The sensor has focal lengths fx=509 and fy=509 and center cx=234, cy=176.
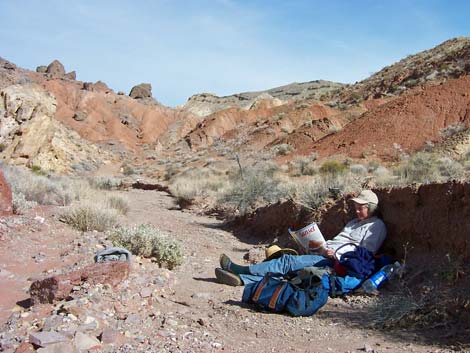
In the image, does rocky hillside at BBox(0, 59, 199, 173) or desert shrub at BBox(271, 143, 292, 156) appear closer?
rocky hillside at BBox(0, 59, 199, 173)

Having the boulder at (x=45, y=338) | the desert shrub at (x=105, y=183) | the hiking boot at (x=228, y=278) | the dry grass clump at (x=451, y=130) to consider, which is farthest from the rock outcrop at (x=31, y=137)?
the boulder at (x=45, y=338)

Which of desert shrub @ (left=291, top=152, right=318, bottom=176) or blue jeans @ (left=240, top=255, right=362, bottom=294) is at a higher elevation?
desert shrub @ (left=291, top=152, right=318, bottom=176)

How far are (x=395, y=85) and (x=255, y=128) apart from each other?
11.1 meters

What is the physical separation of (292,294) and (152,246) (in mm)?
2781

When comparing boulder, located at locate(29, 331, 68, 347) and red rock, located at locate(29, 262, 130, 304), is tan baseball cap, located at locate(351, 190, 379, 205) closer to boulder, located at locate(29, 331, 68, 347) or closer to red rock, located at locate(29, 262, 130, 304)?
red rock, located at locate(29, 262, 130, 304)

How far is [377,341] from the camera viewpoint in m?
4.38

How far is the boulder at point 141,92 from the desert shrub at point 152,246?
7412 cm

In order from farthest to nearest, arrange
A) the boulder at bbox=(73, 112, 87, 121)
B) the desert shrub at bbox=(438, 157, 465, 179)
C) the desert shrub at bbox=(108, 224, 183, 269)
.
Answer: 1. the boulder at bbox=(73, 112, 87, 121)
2. the desert shrub at bbox=(438, 157, 465, 179)
3. the desert shrub at bbox=(108, 224, 183, 269)

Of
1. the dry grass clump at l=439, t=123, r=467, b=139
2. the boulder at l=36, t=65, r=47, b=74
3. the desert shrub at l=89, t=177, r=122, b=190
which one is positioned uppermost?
the boulder at l=36, t=65, r=47, b=74

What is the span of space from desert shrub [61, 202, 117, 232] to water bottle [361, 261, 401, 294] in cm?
550

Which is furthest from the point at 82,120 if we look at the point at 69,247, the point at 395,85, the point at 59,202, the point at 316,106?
the point at 69,247

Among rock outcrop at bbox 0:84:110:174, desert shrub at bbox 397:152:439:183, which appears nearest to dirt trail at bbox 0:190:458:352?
desert shrub at bbox 397:152:439:183

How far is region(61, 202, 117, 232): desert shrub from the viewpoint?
9469 mm

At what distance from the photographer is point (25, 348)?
4.00m
